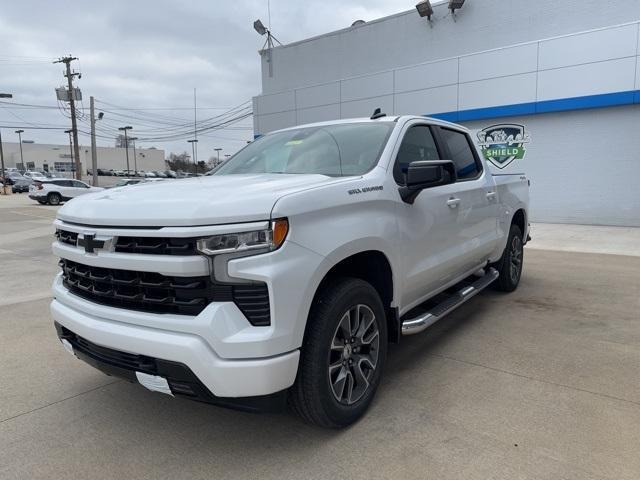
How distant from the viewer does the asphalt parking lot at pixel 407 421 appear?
2555 mm

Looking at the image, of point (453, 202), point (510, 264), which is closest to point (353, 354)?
point (453, 202)

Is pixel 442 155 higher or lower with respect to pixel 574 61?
lower

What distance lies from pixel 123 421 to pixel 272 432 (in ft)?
3.28

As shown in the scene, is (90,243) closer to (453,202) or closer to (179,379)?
(179,379)

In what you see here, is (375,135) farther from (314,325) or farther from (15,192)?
(15,192)

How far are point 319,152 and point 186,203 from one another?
1.57m

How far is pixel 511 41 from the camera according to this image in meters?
17.0

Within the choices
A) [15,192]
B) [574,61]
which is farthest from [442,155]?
[15,192]

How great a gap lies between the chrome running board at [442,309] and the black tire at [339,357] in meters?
0.34

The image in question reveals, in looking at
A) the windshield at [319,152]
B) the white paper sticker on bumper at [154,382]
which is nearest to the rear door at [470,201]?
the windshield at [319,152]

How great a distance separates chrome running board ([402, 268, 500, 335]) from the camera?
11.3ft

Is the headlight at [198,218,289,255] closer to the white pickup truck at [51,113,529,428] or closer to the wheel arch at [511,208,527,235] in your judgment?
the white pickup truck at [51,113,529,428]

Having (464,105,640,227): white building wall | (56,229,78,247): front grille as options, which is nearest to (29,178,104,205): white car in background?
(464,105,640,227): white building wall

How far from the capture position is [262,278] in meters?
2.26
